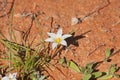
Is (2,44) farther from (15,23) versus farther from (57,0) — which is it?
(57,0)

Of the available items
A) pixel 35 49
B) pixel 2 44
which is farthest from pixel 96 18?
pixel 2 44

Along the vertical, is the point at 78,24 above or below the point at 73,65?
above

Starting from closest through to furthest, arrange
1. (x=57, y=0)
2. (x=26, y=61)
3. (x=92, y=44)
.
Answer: (x=26, y=61) < (x=92, y=44) < (x=57, y=0)

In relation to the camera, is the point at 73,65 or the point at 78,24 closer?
the point at 73,65

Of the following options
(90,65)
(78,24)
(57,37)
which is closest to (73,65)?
(90,65)

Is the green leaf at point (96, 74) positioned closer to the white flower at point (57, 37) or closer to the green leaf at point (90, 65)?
the green leaf at point (90, 65)

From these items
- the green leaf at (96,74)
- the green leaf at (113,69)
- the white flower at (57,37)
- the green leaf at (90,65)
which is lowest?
the green leaf at (96,74)

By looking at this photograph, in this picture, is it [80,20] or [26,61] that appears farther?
[80,20]

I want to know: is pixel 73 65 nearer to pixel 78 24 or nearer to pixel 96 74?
pixel 96 74

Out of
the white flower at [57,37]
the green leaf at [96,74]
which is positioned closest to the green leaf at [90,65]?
the green leaf at [96,74]
